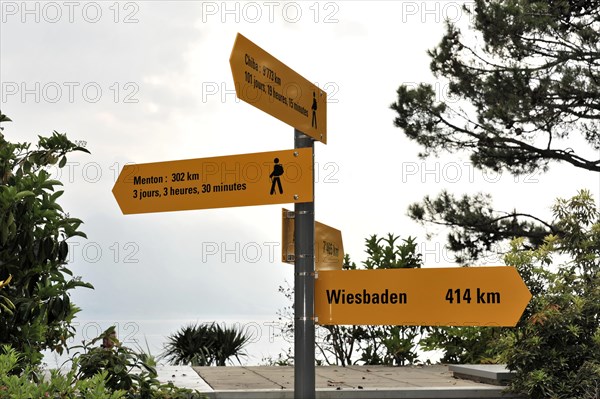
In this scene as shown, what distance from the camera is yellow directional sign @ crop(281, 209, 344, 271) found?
5.27m

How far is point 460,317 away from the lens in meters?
5.12

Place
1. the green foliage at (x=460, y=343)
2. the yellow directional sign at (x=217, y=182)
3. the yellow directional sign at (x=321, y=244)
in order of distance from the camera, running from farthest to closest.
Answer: the green foliage at (x=460, y=343) < the yellow directional sign at (x=321, y=244) < the yellow directional sign at (x=217, y=182)

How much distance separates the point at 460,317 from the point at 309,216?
118cm

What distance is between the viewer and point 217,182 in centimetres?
521

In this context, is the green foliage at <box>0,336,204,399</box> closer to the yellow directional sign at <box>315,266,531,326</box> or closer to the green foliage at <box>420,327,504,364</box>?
the yellow directional sign at <box>315,266,531,326</box>

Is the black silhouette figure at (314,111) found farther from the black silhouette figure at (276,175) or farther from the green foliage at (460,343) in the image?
the green foliage at (460,343)

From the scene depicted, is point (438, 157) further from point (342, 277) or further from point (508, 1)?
point (342, 277)

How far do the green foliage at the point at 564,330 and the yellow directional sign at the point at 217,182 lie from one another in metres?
3.51

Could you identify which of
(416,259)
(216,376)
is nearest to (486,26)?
(416,259)

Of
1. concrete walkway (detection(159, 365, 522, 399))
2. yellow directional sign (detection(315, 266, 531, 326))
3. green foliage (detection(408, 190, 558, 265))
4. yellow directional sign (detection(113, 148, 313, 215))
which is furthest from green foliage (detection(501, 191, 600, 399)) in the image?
green foliage (detection(408, 190, 558, 265))

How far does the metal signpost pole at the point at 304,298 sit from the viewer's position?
5148mm

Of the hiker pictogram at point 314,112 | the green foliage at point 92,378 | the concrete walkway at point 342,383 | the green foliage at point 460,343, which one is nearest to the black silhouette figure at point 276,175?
the hiker pictogram at point 314,112

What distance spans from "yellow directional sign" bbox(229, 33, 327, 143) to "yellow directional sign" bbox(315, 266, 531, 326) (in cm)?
103

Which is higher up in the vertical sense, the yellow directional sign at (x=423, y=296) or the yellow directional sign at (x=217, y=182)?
the yellow directional sign at (x=217, y=182)
